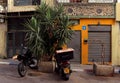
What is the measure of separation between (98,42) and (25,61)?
6.65m

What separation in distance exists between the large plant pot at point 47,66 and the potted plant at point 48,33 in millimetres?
421

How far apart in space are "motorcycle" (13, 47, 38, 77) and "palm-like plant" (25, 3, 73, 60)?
294mm

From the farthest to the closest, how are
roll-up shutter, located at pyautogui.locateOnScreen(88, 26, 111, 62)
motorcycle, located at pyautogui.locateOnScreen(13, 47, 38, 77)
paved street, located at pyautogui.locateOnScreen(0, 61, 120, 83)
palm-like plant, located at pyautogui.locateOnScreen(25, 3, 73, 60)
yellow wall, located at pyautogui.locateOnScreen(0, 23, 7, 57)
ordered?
yellow wall, located at pyautogui.locateOnScreen(0, 23, 7, 57) < roll-up shutter, located at pyautogui.locateOnScreen(88, 26, 111, 62) < palm-like plant, located at pyautogui.locateOnScreen(25, 3, 73, 60) < motorcycle, located at pyautogui.locateOnScreen(13, 47, 38, 77) < paved street, located at pyautogui.locateOnScreen(0, 61, 120, 83)

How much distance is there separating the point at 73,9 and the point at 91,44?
7.96 feet


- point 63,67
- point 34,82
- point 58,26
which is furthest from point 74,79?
point 58,26

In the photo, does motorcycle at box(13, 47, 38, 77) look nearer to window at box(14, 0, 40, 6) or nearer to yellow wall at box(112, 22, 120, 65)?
yellow wall at box(112, 22, 120, 65)

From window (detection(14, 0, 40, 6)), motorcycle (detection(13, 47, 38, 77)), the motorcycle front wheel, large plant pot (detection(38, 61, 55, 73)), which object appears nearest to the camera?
the motorcycle front wheel

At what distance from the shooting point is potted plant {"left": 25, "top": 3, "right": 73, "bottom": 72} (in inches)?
587

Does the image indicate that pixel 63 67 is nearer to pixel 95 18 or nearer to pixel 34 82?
pixel 34 82

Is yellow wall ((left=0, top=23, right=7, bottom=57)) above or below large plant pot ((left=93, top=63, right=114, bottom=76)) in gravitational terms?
above

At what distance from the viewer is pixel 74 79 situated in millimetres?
13383

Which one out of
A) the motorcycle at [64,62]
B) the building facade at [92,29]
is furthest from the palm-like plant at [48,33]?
the building facade at [92,29]

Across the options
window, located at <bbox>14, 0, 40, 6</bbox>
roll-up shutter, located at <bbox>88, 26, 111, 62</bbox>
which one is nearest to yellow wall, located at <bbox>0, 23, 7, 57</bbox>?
window, located at <bbox>14, 0, 40, 6</bbox>

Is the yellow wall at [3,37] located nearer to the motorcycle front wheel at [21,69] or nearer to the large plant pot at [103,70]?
the motorcycle front wheel at [21,69]
